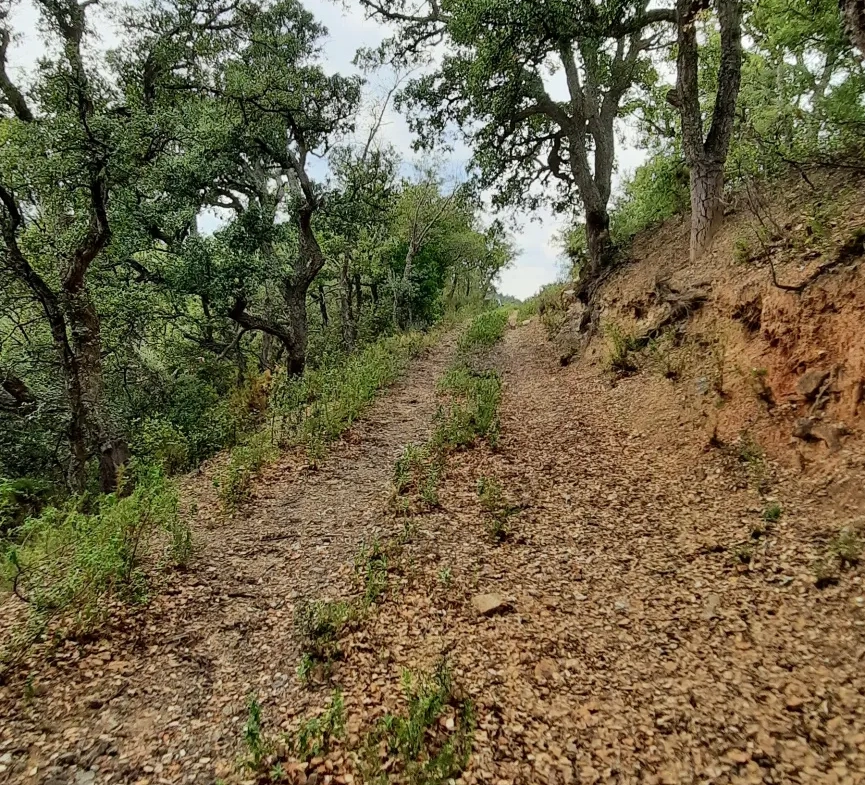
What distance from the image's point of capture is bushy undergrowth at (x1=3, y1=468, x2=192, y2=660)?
3807 millimetres

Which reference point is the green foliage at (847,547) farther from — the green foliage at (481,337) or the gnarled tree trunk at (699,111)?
the green foliage at (481,337)

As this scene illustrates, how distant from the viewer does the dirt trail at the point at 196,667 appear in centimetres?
278

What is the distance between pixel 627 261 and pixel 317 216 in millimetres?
8050

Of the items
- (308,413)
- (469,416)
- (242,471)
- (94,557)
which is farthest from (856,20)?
(308,413)

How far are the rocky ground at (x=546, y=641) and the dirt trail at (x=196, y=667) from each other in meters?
0.02

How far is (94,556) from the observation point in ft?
13.2

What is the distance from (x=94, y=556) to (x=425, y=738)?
3.01m

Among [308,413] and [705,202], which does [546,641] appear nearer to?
[308,413]

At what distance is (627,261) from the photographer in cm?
1133

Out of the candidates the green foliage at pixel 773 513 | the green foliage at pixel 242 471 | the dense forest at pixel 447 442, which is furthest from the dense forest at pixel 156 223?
the green foliage at pixel 773 513

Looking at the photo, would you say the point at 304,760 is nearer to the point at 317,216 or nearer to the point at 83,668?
the point at 83,668

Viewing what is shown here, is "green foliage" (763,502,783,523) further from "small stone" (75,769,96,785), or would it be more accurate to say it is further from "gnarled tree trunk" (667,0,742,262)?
"gnarled tree trunk" (667,0,742,262)

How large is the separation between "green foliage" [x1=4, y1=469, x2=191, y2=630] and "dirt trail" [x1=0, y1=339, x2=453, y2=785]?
0.28 meters

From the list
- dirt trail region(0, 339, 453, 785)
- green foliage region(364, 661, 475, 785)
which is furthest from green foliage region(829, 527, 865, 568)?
dirt trail region(0, 339, 453, 785)
